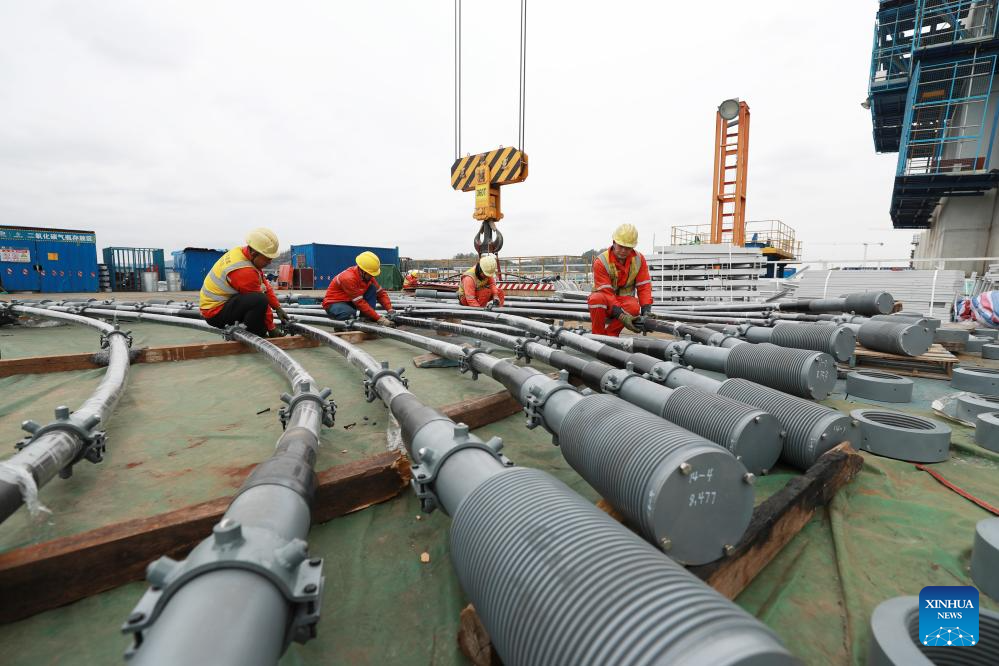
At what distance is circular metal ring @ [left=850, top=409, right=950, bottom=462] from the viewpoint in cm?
243

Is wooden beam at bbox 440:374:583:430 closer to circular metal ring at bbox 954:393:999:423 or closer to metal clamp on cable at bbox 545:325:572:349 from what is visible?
metal clamp on cable at bbox 545:325:572:349

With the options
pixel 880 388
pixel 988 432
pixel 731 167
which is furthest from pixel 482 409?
pixel 731 167

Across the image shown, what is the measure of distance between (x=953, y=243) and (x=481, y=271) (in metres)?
16.9

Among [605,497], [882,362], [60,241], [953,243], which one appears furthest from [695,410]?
[60,241]

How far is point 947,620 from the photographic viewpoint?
1294 millimetres

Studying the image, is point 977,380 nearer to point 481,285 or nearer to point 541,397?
point 541,397

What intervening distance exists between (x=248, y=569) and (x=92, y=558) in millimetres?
929

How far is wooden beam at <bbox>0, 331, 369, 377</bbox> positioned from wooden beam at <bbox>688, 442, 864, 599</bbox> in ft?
14.9

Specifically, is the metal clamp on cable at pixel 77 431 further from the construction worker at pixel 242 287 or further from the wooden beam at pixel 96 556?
the construction worker at pixel 242 287

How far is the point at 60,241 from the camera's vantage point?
16.1 meters

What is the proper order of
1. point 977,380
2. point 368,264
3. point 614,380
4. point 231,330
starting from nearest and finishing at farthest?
point 614,380
point 977,380
point 231,330
point 368,264

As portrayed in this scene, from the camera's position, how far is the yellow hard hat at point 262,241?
467cm

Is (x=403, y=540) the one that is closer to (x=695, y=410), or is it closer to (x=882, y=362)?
(x=695, y=410)

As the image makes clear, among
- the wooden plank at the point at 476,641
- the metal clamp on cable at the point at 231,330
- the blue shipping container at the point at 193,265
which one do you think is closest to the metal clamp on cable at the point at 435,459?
the wooden plank at the point at 476,641
